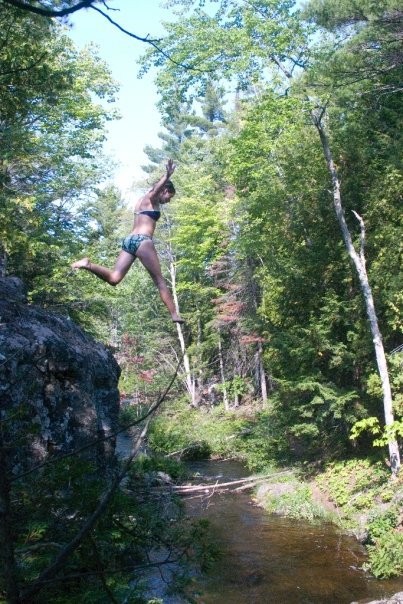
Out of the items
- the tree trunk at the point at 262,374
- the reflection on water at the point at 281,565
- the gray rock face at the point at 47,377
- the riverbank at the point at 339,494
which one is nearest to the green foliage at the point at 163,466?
the reflection on water at the point at 281,565

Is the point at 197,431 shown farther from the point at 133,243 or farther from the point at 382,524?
the point at 133,243

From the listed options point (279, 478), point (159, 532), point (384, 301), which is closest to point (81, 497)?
point (159, 532)

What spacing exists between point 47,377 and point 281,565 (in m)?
6.08

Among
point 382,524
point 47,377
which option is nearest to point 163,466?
point 382,524

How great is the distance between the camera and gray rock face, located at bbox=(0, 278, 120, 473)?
627 centimetres

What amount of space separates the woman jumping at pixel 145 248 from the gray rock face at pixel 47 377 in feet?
10.3

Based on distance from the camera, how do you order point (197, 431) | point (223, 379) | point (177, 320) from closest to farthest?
1. point (177, 320)
2. point (197, 431)
3. point (223, 379)

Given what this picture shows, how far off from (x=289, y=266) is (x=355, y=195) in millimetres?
2580

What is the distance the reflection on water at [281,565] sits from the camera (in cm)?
896

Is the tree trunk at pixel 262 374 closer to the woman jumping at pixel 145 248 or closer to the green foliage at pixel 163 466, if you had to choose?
the green foliage at pixel 163 466

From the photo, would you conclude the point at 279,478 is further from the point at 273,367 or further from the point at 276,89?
the point at 276,89

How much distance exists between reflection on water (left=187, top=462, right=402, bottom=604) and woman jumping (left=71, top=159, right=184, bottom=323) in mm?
7362

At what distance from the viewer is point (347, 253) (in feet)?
46.1

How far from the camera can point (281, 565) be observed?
1023 centimetres
